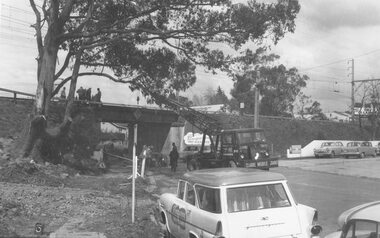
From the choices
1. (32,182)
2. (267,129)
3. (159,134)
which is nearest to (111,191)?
(32,182)

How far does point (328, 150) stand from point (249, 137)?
85.4 ft

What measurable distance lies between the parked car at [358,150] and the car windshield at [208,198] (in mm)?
44151

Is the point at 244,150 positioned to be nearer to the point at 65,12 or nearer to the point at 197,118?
the point at 197,118

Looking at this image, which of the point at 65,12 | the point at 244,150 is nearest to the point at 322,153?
the point at 244,150

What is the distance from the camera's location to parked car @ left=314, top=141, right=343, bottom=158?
4934cm

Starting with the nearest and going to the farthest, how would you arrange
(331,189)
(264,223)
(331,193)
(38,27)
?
(264,223) → (331,193) → (331,189) → (38,27)

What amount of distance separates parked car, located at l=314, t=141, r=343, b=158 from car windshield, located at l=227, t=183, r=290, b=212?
42.6 m

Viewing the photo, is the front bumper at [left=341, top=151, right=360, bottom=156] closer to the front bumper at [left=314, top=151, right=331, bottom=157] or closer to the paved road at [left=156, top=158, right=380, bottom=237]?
the front bumper at [left=314, top=151, right=331, bottom=157]

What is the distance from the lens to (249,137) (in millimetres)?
25656

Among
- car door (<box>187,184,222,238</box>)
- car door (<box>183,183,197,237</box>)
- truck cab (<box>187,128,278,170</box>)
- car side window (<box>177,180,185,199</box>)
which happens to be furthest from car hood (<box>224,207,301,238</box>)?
truck cab (<box>187,128,278,170</box>)

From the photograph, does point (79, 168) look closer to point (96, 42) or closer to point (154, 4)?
point (96, 42)

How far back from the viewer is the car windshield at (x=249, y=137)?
25.6 meters

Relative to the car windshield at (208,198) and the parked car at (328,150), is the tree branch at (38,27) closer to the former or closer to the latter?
the car windshield at (208,198)

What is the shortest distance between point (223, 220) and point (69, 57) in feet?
64.4
